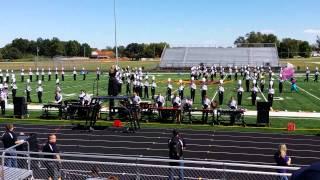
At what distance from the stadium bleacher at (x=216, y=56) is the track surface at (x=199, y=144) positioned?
51.4 meters

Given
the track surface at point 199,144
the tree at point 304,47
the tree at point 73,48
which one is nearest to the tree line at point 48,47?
the tree at point 73,48

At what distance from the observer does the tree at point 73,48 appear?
412 feet

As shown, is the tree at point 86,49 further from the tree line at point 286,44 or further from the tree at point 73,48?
the tree line at point 286,44

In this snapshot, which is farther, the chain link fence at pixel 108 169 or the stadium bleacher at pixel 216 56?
the stadium bleacher at pixel 216 56

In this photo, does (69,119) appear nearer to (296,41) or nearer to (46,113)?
(46,113)

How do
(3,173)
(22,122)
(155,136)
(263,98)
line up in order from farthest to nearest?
(263,98)
(22,122)
(155,136)
(3,173)

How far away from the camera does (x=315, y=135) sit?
18.5m

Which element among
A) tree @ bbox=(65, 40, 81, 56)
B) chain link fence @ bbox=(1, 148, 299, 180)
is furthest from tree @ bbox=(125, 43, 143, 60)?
chain link fence @ bbox=(1, 148, 299, 180)

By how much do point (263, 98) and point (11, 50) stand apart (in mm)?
97286

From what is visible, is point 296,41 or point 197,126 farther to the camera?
point 296,41

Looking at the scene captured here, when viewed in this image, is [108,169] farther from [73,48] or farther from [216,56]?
[73,48]

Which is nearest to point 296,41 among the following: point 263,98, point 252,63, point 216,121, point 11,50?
point 252,63

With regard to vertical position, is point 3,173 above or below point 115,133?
above

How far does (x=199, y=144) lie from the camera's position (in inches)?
663
